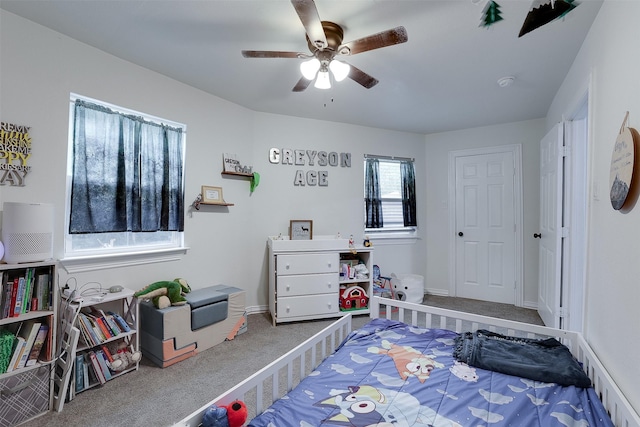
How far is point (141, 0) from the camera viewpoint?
1.69m

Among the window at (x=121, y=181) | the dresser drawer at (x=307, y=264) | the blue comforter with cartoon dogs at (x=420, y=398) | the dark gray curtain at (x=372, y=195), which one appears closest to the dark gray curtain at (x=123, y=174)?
the window at (x=121, y=181)

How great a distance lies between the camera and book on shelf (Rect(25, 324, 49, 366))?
1.71 meters

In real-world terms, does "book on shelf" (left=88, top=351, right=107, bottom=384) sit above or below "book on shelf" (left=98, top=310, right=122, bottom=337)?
below

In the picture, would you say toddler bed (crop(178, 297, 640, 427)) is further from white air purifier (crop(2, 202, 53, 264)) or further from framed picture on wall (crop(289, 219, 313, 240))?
framed picture on wall (crop(289, 219, 313, 240))

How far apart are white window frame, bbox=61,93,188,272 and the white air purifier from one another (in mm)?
362

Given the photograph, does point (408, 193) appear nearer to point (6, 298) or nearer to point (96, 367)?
point (96, 367)

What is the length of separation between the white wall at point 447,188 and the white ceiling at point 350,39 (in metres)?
0.60

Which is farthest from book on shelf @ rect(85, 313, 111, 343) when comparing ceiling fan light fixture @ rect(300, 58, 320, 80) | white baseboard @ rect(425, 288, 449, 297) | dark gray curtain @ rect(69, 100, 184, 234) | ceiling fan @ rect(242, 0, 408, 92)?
white baseboard @ rect(425, 288, 449, 297)

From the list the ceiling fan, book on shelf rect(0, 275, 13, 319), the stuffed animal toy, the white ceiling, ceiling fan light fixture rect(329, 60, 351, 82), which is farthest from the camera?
ceiling fan light fixture rect(329, 60, 351, 82)

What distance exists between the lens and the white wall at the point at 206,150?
1.91 m

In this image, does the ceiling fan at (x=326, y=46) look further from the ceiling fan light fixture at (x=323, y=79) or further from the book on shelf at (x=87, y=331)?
the book on shelf at (x=87, y=331)

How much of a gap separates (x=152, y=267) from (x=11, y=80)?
153 cm

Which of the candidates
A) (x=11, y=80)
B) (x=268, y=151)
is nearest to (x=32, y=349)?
(x=11, y=80)

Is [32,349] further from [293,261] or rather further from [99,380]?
[293,261]
